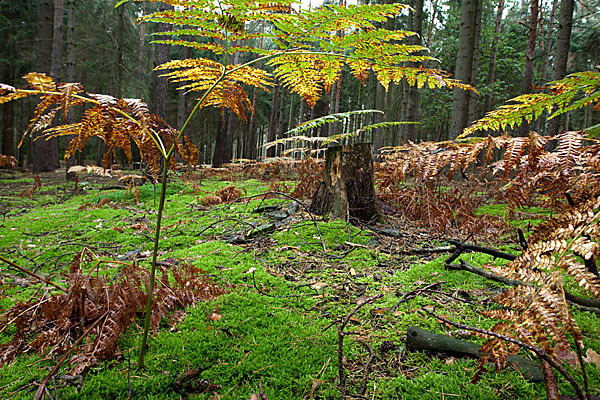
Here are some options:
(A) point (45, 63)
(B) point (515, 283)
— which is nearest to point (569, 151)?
(B) point (515, 283)

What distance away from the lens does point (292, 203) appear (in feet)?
15.8

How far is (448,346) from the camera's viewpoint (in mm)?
1593

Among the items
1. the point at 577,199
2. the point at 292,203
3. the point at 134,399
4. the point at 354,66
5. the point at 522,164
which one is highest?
the point at 354,66

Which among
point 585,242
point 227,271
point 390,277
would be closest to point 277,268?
point 227,271

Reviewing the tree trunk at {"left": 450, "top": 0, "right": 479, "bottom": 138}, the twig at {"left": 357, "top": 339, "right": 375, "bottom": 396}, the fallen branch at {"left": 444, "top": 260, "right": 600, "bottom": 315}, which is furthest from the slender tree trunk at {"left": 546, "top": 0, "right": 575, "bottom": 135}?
the twig at {"left": 357, "top": 339, "right": 375, "bottom": 396}

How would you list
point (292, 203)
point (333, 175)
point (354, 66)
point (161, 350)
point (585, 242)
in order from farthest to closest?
point (292, 203) → point (333, 175) → point (354, 66) → point (161, 350) → point (585, 242)

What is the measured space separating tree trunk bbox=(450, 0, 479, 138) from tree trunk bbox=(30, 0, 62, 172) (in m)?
13.6

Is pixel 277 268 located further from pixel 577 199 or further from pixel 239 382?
pixel 577 199

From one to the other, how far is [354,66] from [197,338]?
77.2 inches

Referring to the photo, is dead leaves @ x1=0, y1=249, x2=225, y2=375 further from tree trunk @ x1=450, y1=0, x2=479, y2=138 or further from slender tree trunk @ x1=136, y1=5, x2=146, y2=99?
slender tree trunk @ x1=136, y1=5, x2=146, y2=99

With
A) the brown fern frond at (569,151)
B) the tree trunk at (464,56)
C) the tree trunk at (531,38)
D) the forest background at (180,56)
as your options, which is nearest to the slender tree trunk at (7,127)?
the forest background at (180,56)

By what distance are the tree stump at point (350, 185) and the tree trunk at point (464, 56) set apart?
12.5 ft

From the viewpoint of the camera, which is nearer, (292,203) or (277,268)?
(277,268)

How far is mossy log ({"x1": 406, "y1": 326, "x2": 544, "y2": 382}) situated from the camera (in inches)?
55.7
